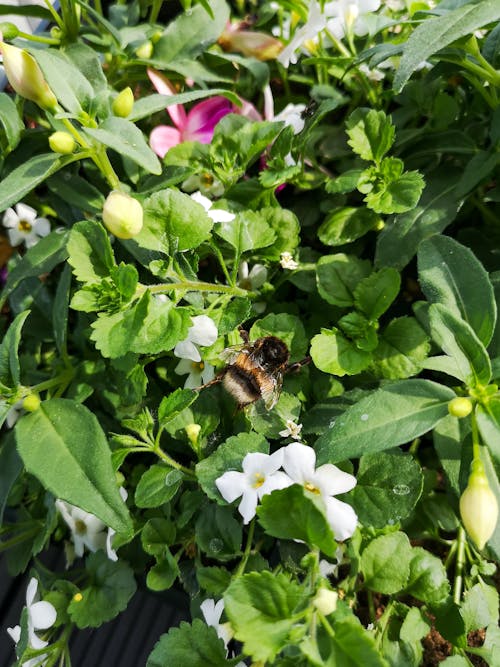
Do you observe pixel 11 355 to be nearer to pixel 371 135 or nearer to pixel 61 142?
pixel 61 142

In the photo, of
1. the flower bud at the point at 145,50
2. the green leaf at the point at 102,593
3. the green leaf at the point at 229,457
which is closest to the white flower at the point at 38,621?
the green leaf at the point at 102,593

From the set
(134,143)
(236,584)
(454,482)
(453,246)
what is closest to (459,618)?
(454,482)

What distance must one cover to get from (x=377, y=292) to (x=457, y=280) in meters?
0.10

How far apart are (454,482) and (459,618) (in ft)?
0.47

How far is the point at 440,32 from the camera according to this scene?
0.58 meters

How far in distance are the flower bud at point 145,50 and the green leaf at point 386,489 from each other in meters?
0.69

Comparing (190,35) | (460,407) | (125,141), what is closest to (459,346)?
(460,407)

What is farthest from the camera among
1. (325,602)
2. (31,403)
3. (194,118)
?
(194,118)

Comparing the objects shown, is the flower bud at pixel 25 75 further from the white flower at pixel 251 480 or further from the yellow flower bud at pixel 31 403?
the white flower at pixel 251 480

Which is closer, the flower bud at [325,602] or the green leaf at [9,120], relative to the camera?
the flower bud at [325,602]

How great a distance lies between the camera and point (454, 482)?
62cm

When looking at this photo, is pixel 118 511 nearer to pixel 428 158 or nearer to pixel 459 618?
pixel 459 618

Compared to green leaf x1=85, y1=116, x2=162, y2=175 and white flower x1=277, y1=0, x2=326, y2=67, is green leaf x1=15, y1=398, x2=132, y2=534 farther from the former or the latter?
white flower x1=277, y1=0, x2=326, y2=67

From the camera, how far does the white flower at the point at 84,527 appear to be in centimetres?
79
